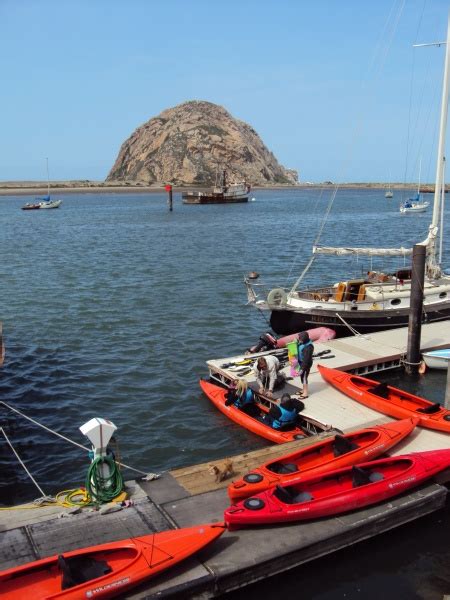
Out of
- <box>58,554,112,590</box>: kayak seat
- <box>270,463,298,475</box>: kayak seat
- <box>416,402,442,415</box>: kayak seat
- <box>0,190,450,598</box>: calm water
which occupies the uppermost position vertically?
<box>416,402,442,415</box>: kayak seat

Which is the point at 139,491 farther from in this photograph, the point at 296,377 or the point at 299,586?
the point at 296,377

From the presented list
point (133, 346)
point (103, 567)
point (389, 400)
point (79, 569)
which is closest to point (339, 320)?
point (389, 400)

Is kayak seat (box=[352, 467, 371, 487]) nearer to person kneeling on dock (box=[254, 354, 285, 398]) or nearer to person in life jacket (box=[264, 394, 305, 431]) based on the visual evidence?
person in life jacket (box=[264, 394, 305, 431])

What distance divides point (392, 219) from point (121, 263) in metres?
63.3

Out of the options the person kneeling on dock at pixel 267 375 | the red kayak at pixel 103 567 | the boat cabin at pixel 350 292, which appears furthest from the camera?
the boat cabin at pixel 350 292

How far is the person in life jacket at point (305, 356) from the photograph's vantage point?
17094 mm

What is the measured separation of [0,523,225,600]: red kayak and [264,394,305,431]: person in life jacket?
21.1 ft

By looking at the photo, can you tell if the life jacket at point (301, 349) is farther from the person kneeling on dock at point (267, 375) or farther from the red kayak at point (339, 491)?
the red kayak at point (339, 491)

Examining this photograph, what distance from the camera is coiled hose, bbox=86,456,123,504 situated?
11.9 meters

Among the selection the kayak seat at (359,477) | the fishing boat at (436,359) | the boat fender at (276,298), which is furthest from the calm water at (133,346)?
the boat fender at (276,298)

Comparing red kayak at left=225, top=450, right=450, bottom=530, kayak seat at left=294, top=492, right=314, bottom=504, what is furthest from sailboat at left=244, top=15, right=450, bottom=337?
kayak seat at left=294, top=492, right=314, bottom=504

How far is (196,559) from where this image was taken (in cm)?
1005

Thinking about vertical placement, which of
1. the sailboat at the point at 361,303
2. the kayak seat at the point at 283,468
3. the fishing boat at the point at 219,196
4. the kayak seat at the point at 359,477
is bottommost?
the kayak seat at the point at 283,468

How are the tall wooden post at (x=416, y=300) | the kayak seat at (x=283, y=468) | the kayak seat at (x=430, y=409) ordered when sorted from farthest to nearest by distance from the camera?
1. the tall wooden post at (x=416, y=300)
2. the kayak seat at (x=430, y=409)
3. the kayak seat at (x=283, y=468)
